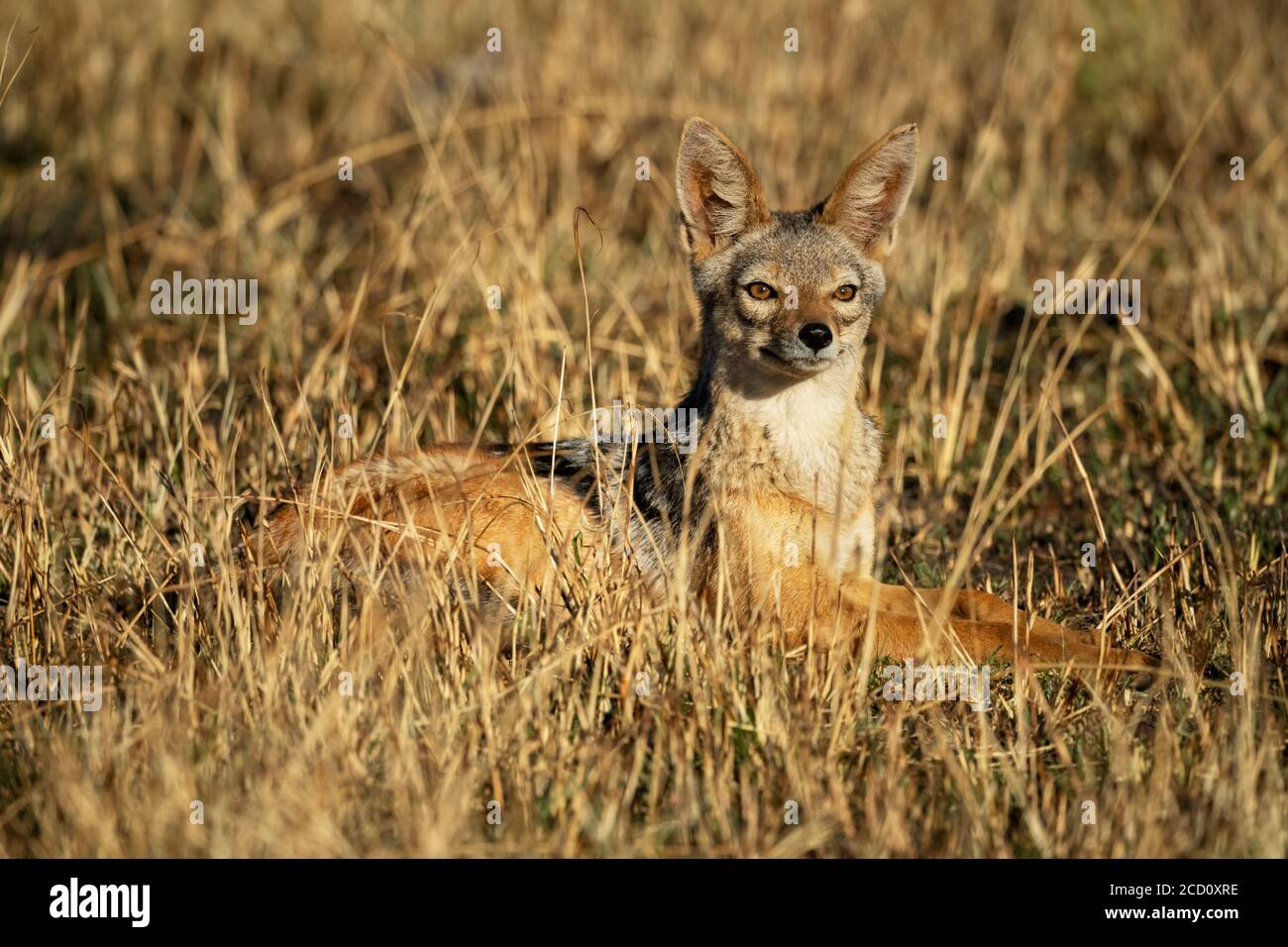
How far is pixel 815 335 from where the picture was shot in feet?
17.1

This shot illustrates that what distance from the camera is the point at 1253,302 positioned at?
8125mm

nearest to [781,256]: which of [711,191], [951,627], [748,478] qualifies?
[711,191]

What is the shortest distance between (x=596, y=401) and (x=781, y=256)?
1.72 m

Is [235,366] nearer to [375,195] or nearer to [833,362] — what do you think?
[375,195]

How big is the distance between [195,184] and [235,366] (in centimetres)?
361

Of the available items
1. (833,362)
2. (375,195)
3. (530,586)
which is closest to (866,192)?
(833,362)

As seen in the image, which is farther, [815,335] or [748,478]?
[748,478]

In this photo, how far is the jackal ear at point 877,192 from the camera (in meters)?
5.61

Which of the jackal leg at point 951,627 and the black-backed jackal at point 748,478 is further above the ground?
the black-backed jackal at point 748,478

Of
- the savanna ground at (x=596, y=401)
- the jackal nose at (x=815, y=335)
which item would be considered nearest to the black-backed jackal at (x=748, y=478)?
the jackal nose at (x=815, y=335)

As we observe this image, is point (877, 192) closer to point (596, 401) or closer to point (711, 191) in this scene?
point (711, 191)

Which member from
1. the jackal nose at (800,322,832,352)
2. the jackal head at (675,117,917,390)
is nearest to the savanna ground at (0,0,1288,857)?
the jackal head at (675,117,917,390)

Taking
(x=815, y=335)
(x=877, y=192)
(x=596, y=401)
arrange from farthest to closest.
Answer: (x=596, y=401), (x=877, y=192), (x=815, y=335)

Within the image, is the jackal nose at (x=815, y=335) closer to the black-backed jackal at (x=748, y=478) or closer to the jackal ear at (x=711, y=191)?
the black-backed jackal at (x=748, y=478)
